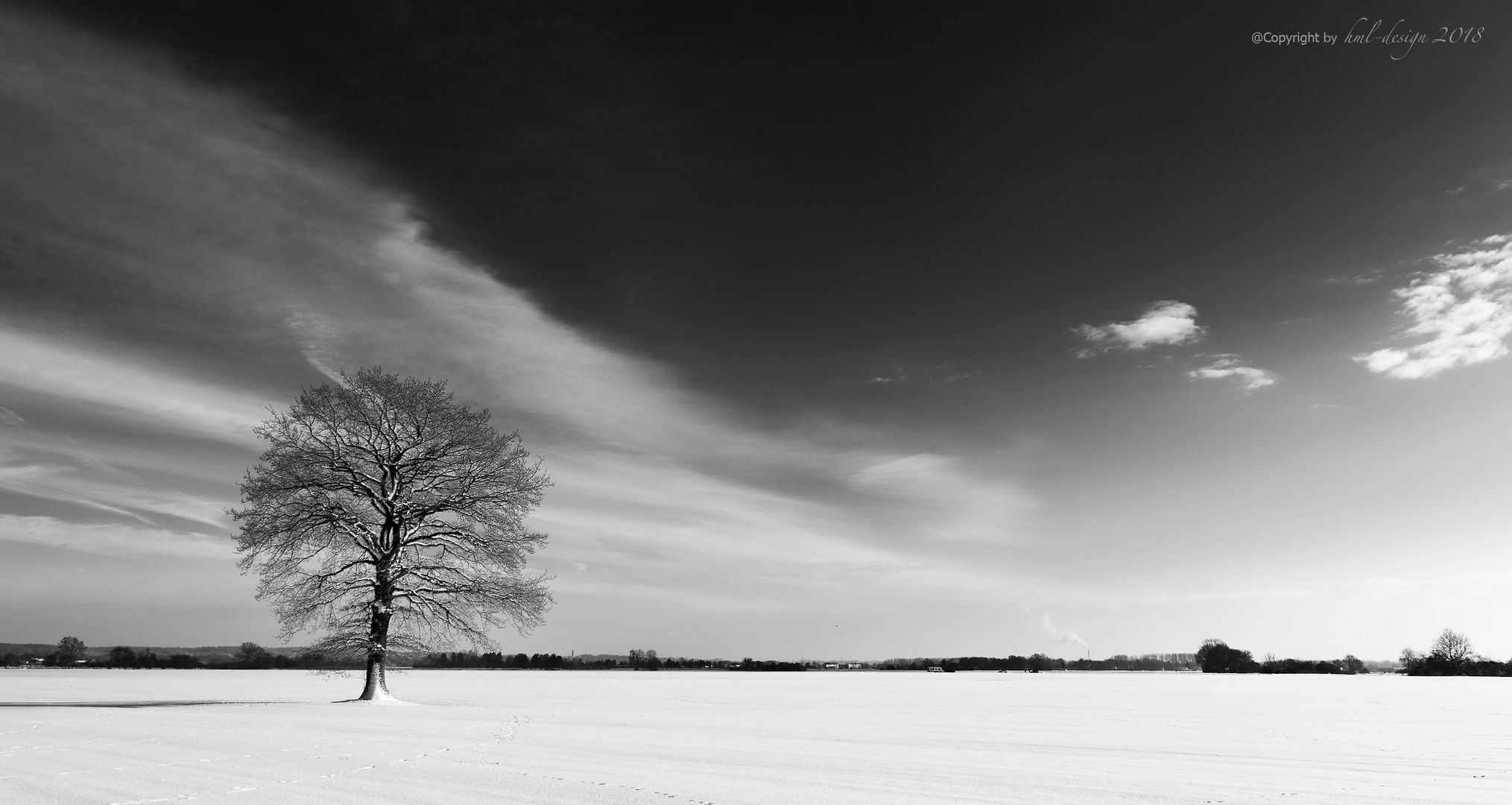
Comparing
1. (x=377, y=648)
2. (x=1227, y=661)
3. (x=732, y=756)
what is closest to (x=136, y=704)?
(x=377, y=648)

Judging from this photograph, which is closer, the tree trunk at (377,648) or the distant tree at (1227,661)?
the tree trunk at (377,648)

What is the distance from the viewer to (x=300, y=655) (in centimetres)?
2962

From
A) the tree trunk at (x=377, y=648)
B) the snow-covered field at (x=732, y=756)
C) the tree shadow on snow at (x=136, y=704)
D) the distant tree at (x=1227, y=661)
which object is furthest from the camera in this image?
the distant tree at (x=1227, y=661)

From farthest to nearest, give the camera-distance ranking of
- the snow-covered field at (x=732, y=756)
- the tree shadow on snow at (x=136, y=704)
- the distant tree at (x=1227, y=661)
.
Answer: the distant tree at (x=1227, y=661) → the tree shadow on snow at (x=136, y=704) → the snow-covered field at (x=732, y=756)

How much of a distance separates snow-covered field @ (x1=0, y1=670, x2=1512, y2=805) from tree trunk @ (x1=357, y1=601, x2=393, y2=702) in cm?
165

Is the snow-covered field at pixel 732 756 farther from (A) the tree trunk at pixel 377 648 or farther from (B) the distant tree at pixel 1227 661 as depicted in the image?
(B) the distant tree at pixel 1227 661

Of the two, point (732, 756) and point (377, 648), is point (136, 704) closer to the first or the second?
point (377, 648)

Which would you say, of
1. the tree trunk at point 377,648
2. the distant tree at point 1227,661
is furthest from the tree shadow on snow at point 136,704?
the distant tree at point 1227,661

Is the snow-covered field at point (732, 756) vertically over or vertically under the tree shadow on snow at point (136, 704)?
over

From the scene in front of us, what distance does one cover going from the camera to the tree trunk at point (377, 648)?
101ft

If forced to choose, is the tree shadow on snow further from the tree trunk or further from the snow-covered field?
the tree trunk

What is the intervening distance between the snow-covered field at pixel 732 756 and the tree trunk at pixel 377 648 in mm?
1654

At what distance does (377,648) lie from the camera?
3088 centimetres

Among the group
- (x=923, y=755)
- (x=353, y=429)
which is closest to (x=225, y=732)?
(x=353, y=429)
